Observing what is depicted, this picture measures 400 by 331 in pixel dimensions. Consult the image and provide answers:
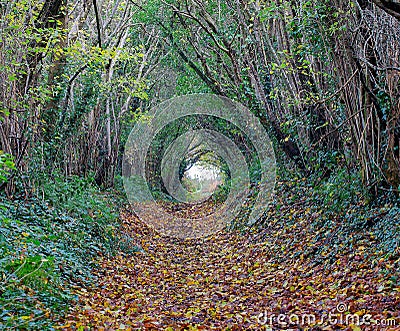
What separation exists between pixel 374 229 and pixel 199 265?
4.18 meters

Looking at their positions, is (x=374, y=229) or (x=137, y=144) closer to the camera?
(x=374, y=229)

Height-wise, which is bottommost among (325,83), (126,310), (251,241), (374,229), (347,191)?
(126,310)

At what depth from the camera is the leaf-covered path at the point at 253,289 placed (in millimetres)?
5086

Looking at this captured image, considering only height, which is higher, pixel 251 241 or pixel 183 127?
pixel 183 127

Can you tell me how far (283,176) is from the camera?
12469mm

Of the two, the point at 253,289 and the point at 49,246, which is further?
the point at 253,289

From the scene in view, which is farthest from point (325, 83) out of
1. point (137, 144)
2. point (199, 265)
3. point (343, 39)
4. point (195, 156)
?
point (195, 156)

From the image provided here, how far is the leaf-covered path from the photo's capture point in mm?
5086

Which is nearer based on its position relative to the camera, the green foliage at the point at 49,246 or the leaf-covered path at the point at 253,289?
the green foliage at the point at 49,246

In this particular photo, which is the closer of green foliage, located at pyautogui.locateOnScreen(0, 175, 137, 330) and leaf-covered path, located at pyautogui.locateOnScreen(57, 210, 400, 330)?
green foliage, located at pyautogui.locateOnScreen(0, 175, 137, 330)

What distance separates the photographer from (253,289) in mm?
Result: 7180

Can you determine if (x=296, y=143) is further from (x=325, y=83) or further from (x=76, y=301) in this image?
(x=76, y=301)

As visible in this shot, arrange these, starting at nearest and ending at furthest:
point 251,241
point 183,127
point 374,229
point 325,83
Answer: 1. point 374,229
2. point 325,83
3. point 251,241
4. point 183,127

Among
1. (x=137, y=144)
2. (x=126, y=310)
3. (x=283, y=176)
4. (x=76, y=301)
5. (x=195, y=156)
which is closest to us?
→ (x=76, y=301)
